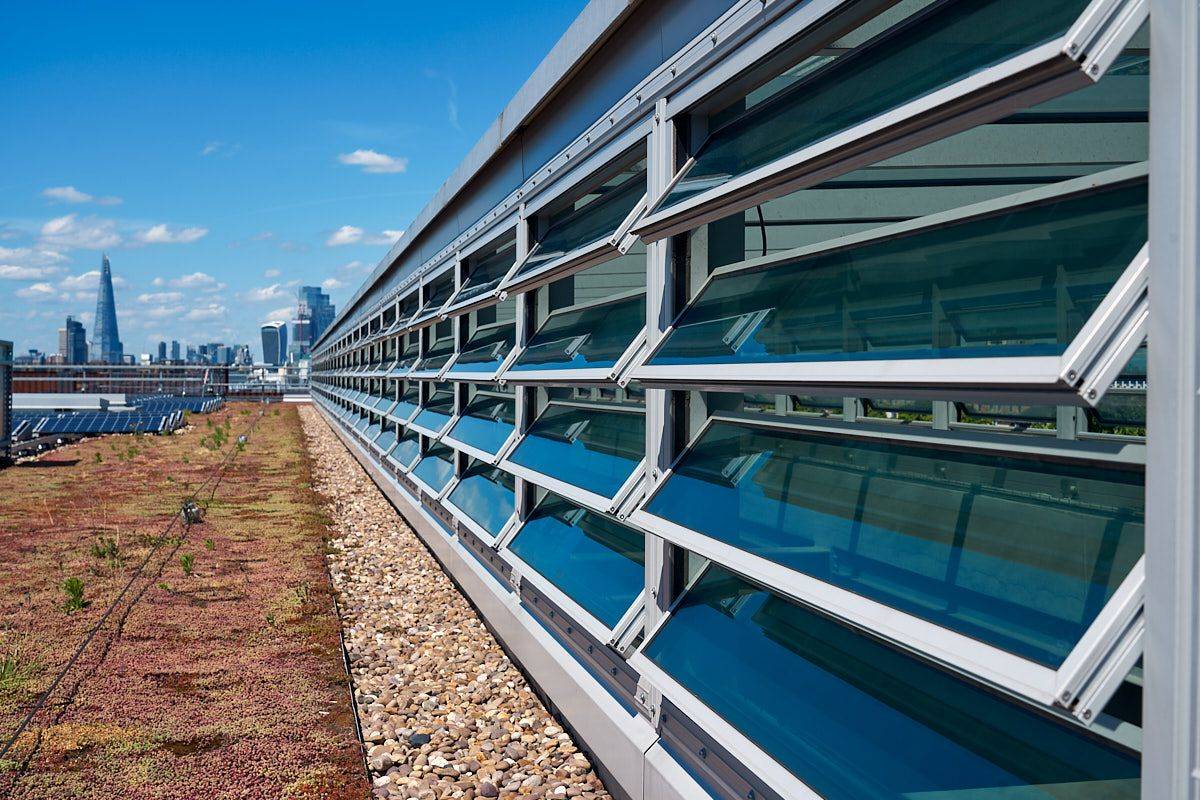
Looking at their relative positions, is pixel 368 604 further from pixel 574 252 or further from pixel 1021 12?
pixel 1021 12

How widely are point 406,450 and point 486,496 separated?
16.3ft

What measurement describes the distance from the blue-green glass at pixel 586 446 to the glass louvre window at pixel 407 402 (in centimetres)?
602

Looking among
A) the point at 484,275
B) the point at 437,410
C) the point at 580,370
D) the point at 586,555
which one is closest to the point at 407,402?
the point at 437,410

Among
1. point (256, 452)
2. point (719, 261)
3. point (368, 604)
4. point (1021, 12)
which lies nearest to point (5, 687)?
point (368, 604)

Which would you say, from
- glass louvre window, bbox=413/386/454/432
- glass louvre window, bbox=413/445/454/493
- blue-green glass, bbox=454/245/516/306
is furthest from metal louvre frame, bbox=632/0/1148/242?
glass louvre window, bbox=413/386/454/432

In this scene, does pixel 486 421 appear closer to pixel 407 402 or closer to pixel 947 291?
pixel 407 402

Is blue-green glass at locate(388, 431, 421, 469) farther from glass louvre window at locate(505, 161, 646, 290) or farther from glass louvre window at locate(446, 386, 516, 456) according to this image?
glass louvre window at locate(505, 161, 646, 290)

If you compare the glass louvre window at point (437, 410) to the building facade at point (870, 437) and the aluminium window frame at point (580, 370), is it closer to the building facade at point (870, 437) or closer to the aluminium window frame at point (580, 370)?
the aluminium window frame at point (580, 370)

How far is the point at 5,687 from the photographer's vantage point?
500 centimetres

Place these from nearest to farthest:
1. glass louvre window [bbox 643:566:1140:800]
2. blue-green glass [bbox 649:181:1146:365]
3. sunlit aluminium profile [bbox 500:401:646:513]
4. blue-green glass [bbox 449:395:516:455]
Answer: blue-green glass [bbox 649:181:1146:365] < glass louvre window [bbox 643:566:1140:800] < sunlit aluminium profile [bbox 500:401:646:513] < blue-green glass [bbox 449:395:516:455]

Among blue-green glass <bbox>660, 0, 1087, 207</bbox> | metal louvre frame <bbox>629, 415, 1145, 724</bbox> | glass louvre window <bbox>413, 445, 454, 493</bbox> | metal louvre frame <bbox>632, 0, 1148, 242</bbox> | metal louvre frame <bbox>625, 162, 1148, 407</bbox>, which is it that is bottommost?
glass louvre window <bbox>413, 445, 454, 493</bbox>

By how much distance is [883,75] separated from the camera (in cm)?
238

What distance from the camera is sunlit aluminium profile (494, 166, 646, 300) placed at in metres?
3.96

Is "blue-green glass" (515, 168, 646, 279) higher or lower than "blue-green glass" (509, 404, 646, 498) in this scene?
higher
